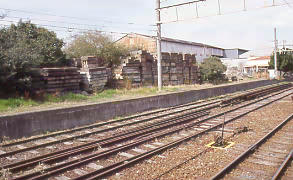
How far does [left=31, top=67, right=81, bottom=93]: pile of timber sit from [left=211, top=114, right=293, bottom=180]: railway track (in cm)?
1141

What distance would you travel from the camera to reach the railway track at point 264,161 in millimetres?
5594

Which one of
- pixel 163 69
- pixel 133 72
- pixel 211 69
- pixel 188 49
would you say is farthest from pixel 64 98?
pixel 188 49

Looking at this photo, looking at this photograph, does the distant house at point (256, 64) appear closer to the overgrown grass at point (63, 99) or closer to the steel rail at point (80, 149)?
the overgrown grass at point (63, 99)

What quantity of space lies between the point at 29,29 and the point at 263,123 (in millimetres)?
17336

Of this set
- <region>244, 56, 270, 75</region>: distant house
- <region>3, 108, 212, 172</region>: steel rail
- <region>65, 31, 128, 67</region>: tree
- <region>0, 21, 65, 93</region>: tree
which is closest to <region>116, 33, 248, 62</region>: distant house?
<region>244, 56, 270, 75</region>: distant house

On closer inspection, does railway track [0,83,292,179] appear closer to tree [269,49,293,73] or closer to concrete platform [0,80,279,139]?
concrete platform [0,80,279,139]

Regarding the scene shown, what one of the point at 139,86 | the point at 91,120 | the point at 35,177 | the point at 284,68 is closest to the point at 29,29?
the point at 139,86

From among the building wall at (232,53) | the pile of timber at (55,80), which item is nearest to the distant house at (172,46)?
the building wall at (232,53)

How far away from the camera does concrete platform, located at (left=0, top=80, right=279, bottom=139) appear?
368 inches

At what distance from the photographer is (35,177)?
214 inches

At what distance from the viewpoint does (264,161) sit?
6.42 meters

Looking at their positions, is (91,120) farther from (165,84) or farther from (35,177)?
(165,84)

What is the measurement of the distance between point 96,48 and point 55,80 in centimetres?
770

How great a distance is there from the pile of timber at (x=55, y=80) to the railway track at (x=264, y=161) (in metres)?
11.4
